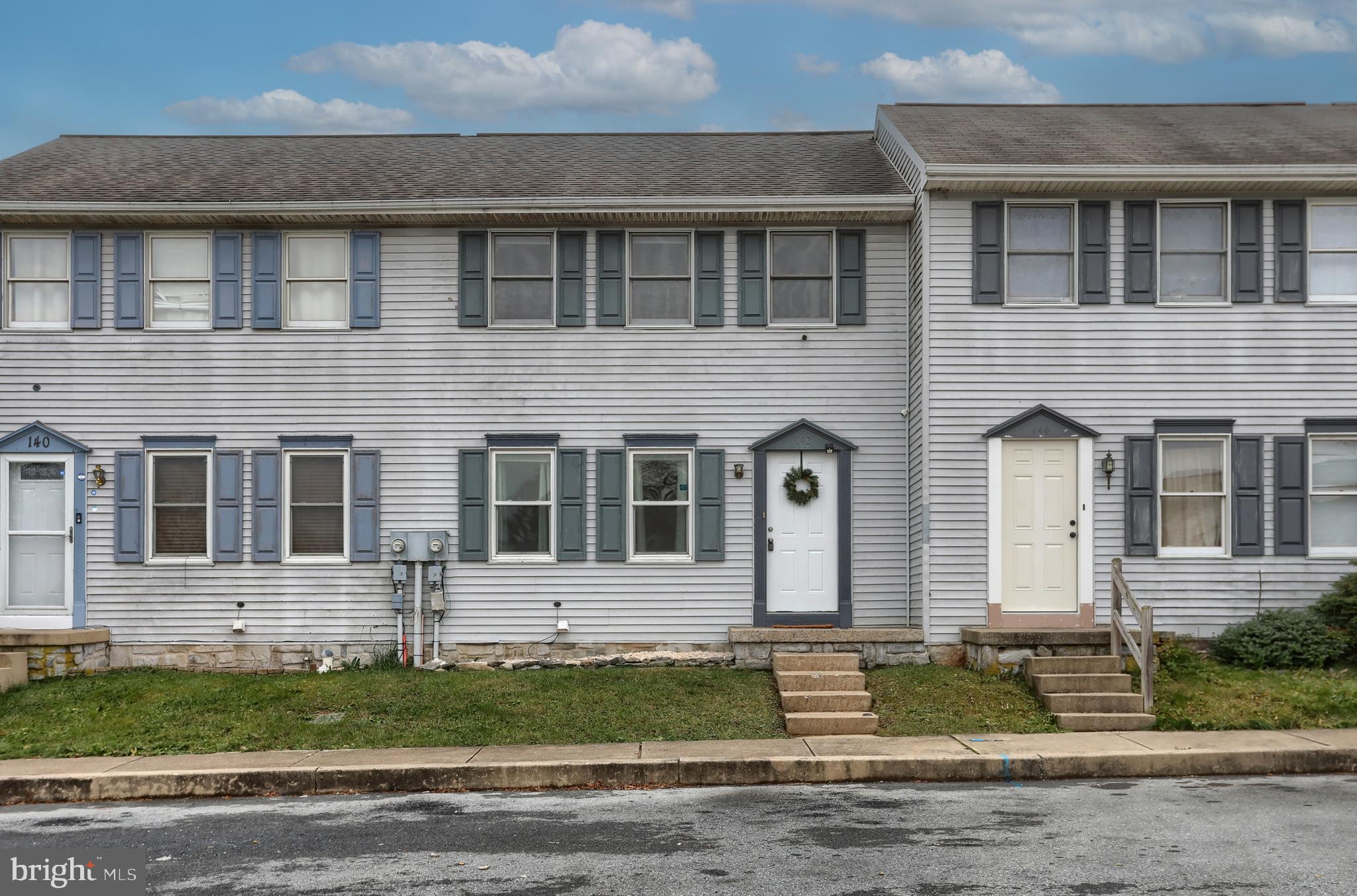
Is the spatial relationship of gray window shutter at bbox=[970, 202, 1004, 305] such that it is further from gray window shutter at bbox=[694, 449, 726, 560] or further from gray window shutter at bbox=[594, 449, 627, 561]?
gray window shutter at bbox=[594, 449, 627, 561]

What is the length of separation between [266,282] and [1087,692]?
10102mm

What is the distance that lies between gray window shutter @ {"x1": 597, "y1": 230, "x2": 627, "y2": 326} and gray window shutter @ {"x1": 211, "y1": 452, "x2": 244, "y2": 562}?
4.61 metres

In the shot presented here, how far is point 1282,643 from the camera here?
1188cm

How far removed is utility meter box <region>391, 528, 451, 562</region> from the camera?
42.9ft

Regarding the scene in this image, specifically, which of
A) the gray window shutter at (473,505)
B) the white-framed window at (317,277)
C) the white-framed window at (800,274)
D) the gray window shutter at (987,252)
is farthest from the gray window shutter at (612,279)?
the gray window shutter at (987,252)

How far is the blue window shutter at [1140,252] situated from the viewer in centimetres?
1266

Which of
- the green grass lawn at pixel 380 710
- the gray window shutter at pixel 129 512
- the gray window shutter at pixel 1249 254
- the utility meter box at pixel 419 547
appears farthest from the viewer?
the gray window shutter at pixel 129 512

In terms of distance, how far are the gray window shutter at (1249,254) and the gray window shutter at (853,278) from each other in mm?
4075

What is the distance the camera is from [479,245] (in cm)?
1334

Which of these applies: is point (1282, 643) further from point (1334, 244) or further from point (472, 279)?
point (472, 279)

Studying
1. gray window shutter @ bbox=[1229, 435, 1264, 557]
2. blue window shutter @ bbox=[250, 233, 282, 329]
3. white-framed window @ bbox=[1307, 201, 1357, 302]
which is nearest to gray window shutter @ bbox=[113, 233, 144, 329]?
blue window shutter @ bbox=[250, 233, 282, 329]

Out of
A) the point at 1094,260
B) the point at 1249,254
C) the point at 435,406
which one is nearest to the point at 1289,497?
the point at 1249,254

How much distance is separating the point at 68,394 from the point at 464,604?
5.27 m

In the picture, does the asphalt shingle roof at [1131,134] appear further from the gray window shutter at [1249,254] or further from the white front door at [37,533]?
the white front door at [37,533]
